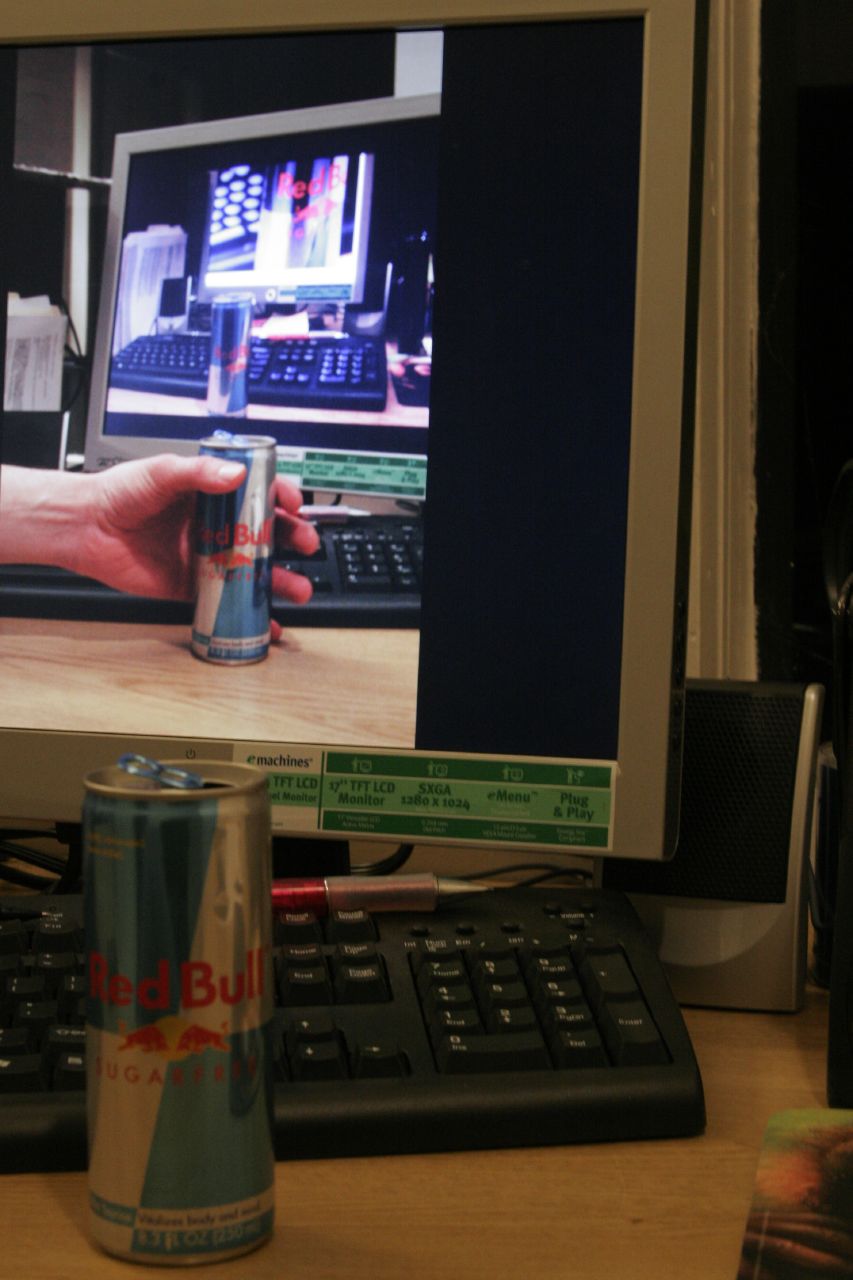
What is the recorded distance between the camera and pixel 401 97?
0.66 m

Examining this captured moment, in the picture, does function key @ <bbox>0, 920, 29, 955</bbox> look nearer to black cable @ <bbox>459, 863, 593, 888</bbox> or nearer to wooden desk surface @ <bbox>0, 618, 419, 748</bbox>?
wooden desk surface @ <bbox>0, 618, 419, 748</bbox>

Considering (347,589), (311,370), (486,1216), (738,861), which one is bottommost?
(486,1216)

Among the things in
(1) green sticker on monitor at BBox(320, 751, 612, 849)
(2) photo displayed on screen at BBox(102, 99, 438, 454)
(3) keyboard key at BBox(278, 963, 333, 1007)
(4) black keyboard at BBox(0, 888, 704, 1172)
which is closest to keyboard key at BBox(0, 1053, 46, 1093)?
(4) black keyboard at BBox(0, 888, 704, 1172)

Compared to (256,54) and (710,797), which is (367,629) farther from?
(256,54)

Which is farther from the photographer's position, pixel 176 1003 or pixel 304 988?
pixel 304 988

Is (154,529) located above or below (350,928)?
above

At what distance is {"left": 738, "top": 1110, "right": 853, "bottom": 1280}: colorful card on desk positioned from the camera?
41cm

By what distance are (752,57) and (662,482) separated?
52 centimetres

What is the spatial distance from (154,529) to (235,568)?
0.05 meters

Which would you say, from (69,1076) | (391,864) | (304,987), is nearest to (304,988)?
(304,987)

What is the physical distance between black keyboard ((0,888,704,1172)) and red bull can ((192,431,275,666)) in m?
0.14

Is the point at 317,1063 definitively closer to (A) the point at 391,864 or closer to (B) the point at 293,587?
(B) the point at 293,587

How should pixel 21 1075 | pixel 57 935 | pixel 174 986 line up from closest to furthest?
1. pixel 174 986
2. pixel 21 1075
3. pixel 57 935

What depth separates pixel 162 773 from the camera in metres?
0.39
